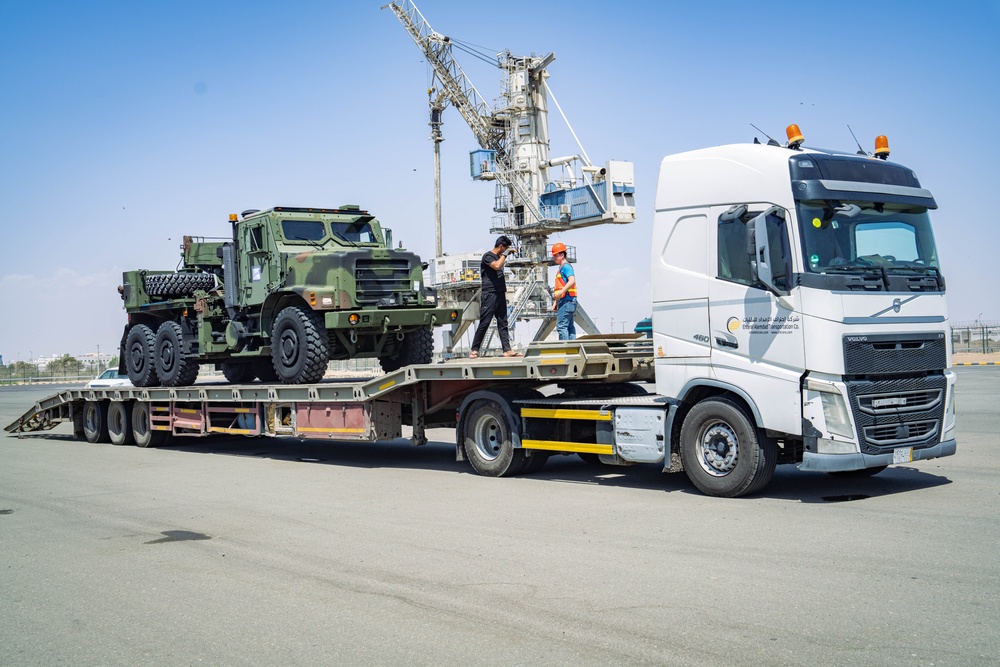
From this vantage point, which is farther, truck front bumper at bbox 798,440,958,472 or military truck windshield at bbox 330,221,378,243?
military truck windshield at bbox 330,221,378,243

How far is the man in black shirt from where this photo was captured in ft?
43.0

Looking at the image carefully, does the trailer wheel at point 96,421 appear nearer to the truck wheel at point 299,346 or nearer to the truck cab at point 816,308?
the truck wheel at point 299,346

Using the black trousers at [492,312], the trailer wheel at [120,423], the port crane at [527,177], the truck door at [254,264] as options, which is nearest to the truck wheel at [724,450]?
the black trousers at [492,312]

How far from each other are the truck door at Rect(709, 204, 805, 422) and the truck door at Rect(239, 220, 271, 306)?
8.06m

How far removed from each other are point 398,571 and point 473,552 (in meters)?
0.78

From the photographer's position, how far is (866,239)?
9.14 metres

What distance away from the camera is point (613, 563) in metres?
6.96

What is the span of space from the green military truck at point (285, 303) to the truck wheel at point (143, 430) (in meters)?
0.54

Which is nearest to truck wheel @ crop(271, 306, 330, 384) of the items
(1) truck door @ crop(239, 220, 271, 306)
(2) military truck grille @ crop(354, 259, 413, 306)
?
(2) military truck grille @ crop(354, 259, 413, 306)

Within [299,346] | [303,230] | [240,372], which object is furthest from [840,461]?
[240,372]

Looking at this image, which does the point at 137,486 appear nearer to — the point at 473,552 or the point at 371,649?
the point at 473,552

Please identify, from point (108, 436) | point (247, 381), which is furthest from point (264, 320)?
point (108, 436)

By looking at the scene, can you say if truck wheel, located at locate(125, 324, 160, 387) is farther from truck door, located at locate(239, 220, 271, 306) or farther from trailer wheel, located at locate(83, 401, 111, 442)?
truck door, located at locate(239, 220, 271, 306)

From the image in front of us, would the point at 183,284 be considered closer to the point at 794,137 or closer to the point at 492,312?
the point at 492,312
